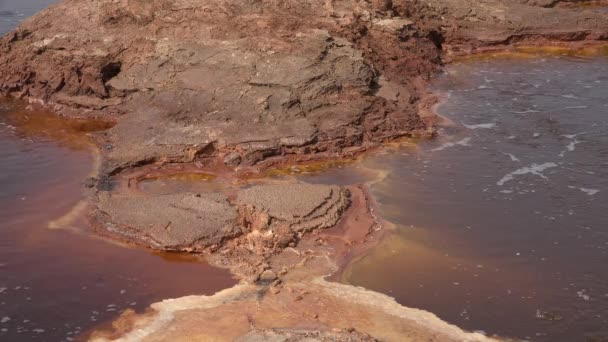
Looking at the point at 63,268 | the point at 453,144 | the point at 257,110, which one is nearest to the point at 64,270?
the point at 63,268

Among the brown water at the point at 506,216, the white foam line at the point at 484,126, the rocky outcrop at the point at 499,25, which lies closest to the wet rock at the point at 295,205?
the brown water at the point at 506,216

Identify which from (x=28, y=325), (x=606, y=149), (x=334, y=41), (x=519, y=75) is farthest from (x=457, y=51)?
(x=28, y=325)

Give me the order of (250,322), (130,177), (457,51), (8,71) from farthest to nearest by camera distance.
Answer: (457,51) < (8,71) < (130,177) < (250,322)

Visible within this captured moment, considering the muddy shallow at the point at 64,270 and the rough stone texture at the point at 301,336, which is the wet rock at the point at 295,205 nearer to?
the muddy shallow at the point at 64,270

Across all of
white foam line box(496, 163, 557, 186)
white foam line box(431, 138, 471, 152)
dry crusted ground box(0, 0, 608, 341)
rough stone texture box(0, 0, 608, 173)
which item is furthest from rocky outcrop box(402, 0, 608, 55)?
white foam line box(496, 163, 557, 186)

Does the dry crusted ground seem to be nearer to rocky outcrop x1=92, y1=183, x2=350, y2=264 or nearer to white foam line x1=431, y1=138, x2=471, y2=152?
rocky outcrop x1=92, y1=183, x2=350, y2=264

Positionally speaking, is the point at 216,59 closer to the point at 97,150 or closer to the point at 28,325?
the point at 97,150
